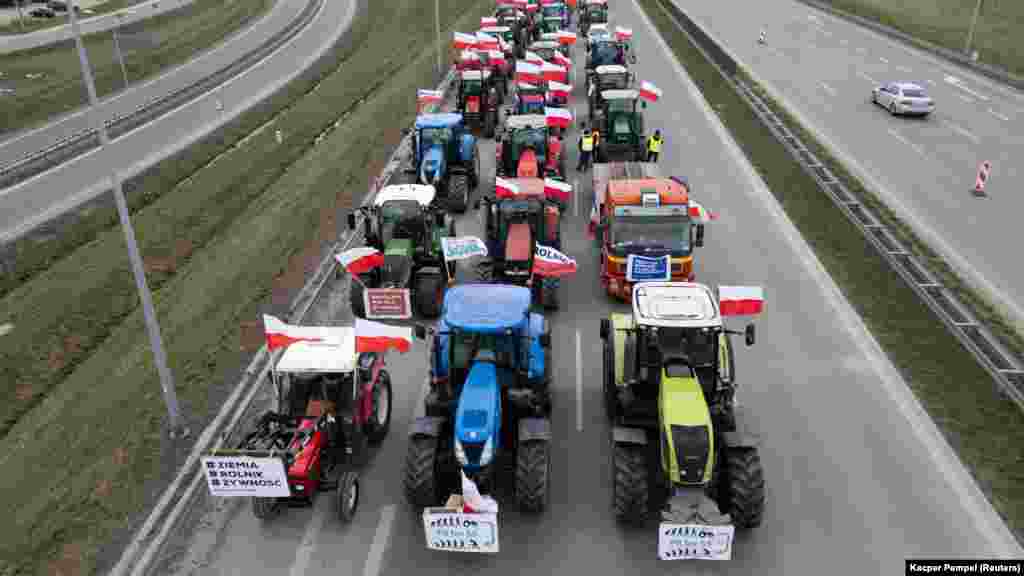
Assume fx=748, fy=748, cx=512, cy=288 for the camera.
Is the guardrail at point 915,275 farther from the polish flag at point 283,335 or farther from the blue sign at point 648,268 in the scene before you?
the polish flag at point 283,335

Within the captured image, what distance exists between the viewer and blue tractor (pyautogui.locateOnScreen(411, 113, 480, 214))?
75.3 feet

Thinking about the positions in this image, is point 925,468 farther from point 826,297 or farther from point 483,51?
point 483,51

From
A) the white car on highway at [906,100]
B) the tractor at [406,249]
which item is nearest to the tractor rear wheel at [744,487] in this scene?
the tractor at [406,249]

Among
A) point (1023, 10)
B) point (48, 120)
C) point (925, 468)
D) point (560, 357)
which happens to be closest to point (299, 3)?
point (48, 120)

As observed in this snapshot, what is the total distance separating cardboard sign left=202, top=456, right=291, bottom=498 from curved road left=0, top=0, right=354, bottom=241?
5.21 meters

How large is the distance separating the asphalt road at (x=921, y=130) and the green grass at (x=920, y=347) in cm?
233

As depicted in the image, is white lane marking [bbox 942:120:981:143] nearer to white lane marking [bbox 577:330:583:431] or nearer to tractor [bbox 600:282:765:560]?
white lane marking [bbox 577:330:583:431]

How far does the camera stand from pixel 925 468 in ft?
40.4

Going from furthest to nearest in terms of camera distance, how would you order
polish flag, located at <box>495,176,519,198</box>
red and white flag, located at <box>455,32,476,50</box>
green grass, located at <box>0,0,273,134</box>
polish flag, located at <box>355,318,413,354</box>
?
green grass, located at <box>0,0,273,134</box> → red and white flag, located at <box>455,32,476,50</box> → polish flag, located at <box>495,176,519,198</box> → polish flag, located at <box>355,318,413,354</box>

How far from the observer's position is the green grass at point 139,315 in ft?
39.4

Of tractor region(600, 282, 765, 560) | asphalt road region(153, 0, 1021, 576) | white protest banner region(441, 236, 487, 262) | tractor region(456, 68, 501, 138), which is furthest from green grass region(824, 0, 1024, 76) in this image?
tractor region(600, 282, 765, 560)

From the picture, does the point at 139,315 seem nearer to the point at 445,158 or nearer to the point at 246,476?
the point at 445,158

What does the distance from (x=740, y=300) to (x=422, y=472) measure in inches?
252

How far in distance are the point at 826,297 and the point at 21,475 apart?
17.2m
